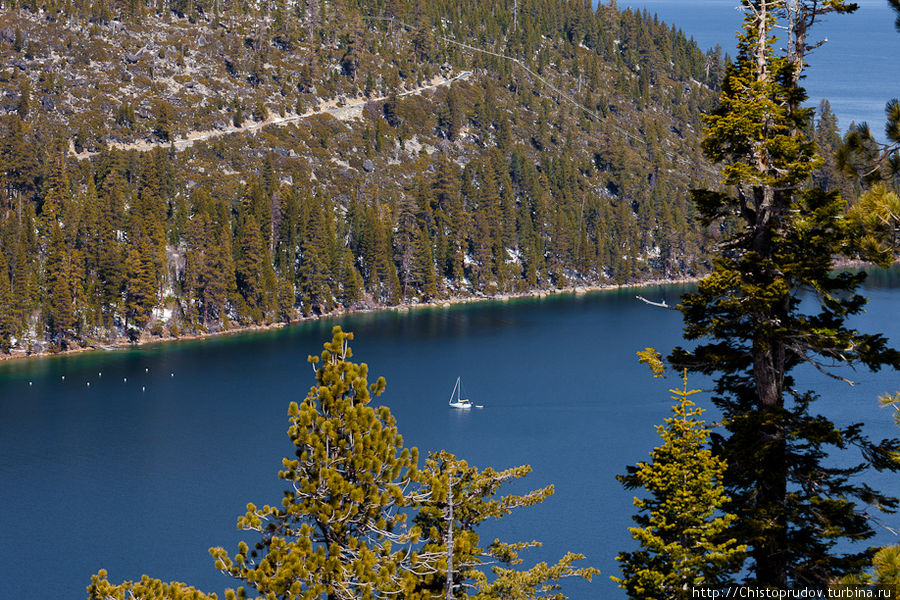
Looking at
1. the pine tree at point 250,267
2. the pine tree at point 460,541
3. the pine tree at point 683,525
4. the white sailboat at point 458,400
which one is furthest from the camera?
the pine tree at point 250,267

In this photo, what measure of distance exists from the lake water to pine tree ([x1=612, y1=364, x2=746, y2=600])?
135 ft

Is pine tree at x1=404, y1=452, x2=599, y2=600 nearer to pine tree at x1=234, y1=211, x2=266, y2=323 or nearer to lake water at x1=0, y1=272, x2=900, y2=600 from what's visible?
lake water at x1=0, y1=272, x2=900, y2=600

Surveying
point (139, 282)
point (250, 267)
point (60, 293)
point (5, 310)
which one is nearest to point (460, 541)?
point (5, 310)

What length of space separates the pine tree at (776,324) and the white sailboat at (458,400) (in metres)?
91.9

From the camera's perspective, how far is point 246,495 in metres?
87.1

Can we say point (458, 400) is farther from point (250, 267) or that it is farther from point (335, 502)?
point (335, 502)

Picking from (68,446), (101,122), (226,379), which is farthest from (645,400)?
(101,122)

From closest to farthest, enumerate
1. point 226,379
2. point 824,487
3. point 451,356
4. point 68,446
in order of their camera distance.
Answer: point 824,487 < point 68,446 < point 226,379 < point 451,356

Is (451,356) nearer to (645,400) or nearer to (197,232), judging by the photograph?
(645,400)

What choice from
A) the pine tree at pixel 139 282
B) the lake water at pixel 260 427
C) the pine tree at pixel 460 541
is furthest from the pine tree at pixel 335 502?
the pine tree at pixel 139 282

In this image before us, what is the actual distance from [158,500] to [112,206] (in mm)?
86532

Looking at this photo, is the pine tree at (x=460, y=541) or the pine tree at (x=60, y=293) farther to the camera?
the pine tree at (x=60, y=293)

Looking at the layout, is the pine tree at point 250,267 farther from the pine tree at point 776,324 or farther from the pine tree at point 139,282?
the pine tree at point 776,324

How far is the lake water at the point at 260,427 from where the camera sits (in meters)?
76.4
